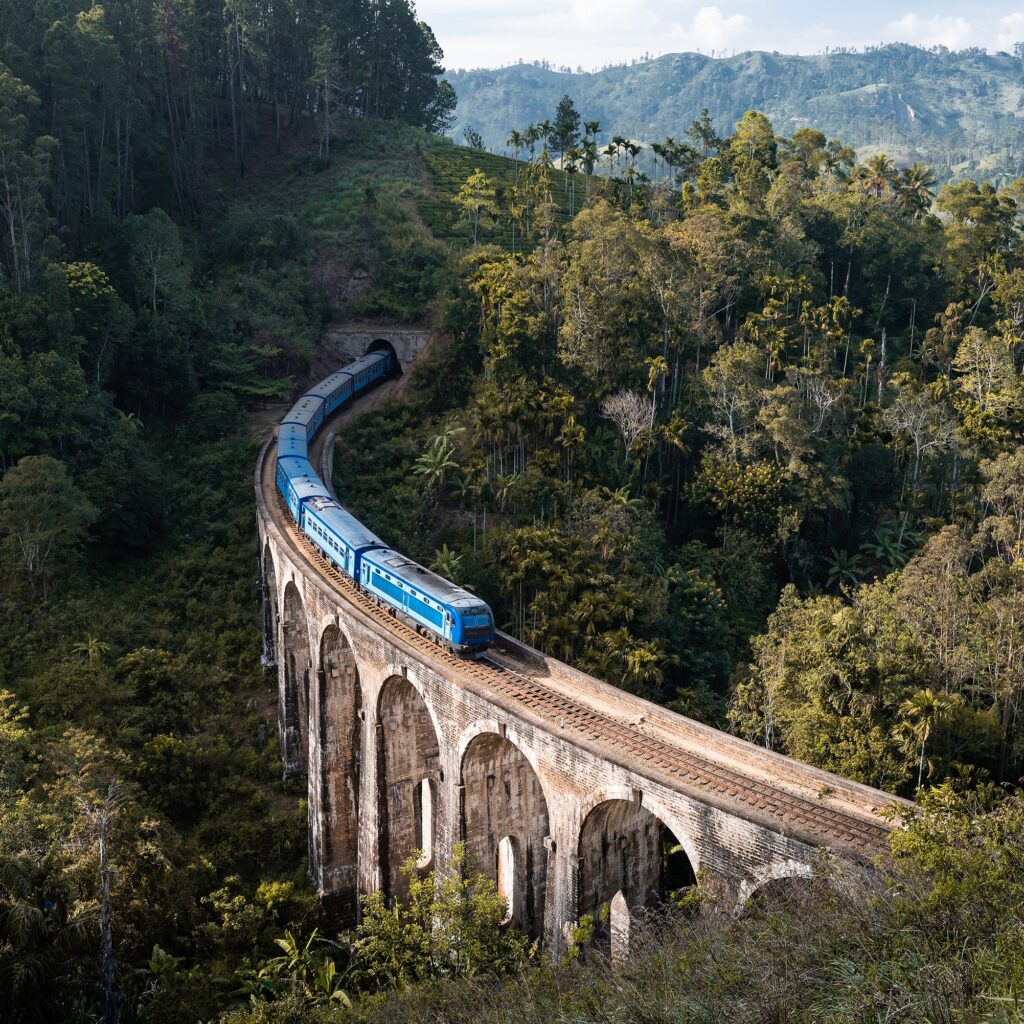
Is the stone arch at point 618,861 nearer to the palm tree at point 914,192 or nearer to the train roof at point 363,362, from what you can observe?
the train roof at point 363,362

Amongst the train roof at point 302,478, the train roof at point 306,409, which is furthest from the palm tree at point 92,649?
the train roof at point 306,409

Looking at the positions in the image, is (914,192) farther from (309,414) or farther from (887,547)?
(309,414)

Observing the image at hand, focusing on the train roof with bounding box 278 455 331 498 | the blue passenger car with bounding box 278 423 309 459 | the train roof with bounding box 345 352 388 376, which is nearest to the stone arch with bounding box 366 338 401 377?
the train roof with bounding box 345 352 388 376

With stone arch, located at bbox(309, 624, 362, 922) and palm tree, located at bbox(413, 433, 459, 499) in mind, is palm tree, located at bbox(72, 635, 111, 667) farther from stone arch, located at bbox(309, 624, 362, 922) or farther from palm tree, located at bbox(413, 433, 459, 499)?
palm tree, located at bbox(413, 433, 459, 499)

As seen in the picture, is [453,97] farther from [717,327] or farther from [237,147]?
[717,327]

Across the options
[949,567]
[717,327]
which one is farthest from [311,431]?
[949,567]

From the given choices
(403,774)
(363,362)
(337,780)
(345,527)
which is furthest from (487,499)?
(363,362)
